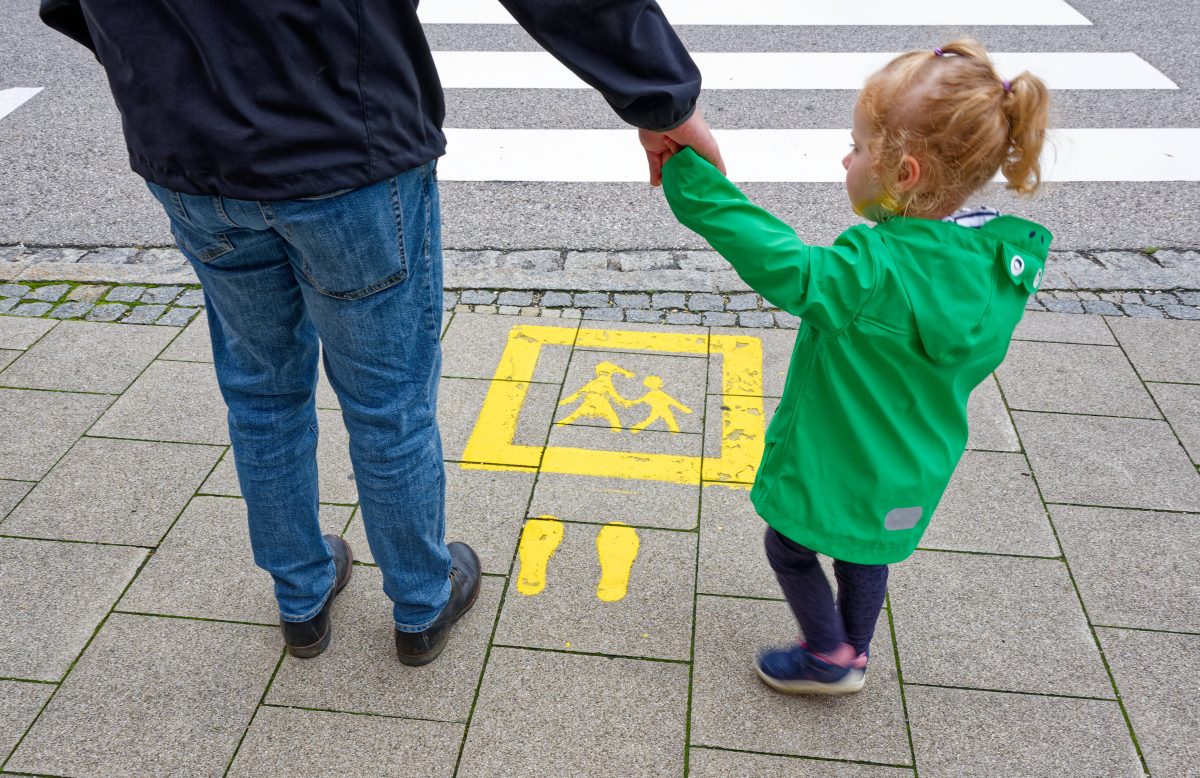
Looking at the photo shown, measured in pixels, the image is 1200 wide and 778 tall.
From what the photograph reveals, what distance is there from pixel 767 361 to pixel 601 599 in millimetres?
1335

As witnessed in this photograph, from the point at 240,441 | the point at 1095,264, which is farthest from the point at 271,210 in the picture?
the point at 1095,264

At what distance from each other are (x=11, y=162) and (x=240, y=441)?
14.1ft

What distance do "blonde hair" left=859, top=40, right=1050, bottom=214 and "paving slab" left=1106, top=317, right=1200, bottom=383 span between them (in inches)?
84.2

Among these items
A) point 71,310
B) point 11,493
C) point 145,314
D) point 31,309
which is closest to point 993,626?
point 11,493

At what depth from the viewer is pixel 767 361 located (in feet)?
11.7

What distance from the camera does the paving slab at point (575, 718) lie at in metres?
2.16

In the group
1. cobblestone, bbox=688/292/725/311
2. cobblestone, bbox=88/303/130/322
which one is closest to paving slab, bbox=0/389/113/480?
cobblestone, bbox=88/303/130/322

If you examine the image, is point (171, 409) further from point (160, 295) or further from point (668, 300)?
point (668, 300)

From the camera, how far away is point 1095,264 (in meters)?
4.25

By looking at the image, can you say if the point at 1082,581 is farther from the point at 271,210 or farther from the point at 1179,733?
the point at 271,210

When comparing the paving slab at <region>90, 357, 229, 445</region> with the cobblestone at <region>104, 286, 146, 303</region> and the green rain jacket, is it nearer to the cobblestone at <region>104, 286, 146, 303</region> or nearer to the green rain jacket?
the cobblestone at <region>104, 286, 146, 303</region>

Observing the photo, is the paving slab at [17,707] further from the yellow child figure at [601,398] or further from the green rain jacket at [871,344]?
the green rain jacket at [871,344]

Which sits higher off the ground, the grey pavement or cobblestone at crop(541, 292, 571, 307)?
the grey pavement

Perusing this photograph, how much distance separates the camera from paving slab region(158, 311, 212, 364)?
3643 millimetres
